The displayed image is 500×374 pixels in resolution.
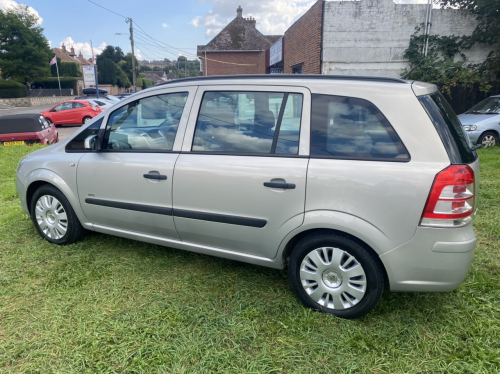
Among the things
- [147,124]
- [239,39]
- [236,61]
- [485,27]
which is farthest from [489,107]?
[239,39]

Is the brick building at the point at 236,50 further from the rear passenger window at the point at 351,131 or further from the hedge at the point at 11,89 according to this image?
the rear passenger window at the point at 351,131

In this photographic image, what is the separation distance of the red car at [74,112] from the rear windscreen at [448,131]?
64.0 feet

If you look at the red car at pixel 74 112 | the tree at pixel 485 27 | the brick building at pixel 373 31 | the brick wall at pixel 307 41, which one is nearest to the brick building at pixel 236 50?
the red car at pixel 74 112

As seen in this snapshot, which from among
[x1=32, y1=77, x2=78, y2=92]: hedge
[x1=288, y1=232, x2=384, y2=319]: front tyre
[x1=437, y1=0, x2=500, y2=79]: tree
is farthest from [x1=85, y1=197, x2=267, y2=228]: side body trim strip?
[x1=32, y1=77, x2=78, y2=92]: hedge

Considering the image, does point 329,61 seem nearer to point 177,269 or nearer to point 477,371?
point 177,269

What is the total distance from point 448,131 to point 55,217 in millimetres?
3836

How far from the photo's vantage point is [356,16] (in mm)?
12031

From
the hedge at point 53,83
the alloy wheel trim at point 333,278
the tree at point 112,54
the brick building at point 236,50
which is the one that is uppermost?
the tree at point 112,54

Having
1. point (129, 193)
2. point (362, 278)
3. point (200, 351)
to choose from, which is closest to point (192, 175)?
point (129, 193)

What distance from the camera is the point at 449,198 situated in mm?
2213

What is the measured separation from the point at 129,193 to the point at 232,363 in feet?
5.91

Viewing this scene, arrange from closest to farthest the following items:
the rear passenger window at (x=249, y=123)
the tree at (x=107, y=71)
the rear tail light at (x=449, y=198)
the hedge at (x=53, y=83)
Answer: the rear tail light at (x=449, y=198), the rear passenger window at (x=249, y=123), the hedge at (x=53, y=83), the tree at (x=107, y=71)

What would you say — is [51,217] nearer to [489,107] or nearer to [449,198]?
[449,198]

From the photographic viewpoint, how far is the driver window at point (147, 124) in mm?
3191
